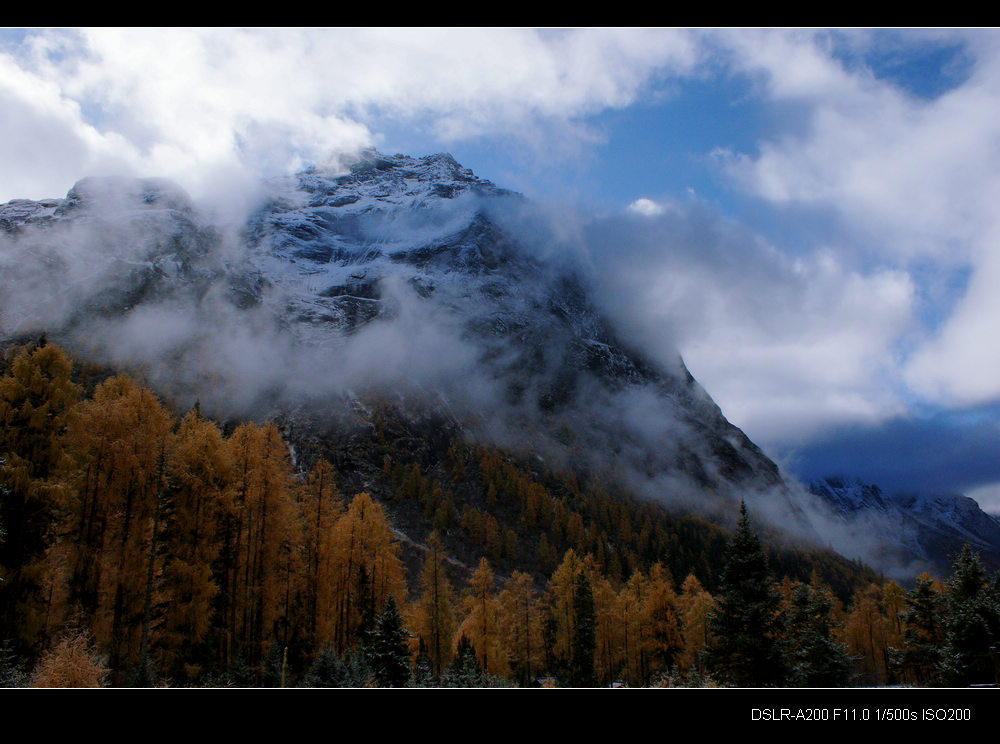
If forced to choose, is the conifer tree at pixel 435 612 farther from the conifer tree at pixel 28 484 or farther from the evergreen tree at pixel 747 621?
the conifer tree at pixel 28 484

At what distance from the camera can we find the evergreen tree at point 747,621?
985 inches

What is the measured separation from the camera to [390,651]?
25750 mm

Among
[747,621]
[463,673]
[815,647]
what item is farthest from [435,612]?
[815,647]

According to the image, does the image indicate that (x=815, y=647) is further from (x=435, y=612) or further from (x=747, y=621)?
(x=435, y=612)

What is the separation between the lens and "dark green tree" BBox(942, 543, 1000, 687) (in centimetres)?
3247

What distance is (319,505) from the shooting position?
121 feet

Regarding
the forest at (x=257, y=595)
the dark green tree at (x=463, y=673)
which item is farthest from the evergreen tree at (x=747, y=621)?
the dark green tree at (x=463, y=673)

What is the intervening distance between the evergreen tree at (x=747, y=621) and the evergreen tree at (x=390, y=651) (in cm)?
1422

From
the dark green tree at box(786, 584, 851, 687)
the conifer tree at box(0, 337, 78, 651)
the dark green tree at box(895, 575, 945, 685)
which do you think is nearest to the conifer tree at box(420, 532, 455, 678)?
the dark green tree at box(786, 584, 851, 687)
